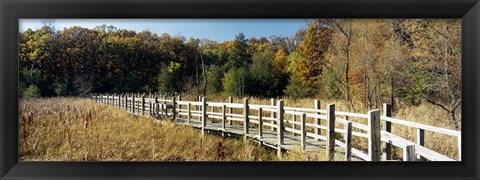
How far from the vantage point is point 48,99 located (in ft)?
13.2

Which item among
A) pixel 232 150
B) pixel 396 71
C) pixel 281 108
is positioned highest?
pixel 396 71

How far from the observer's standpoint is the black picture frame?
2.30m

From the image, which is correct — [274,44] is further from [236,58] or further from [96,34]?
[96,34]

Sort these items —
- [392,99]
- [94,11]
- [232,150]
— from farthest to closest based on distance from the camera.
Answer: [392,99]
[232,150]
[94,11]

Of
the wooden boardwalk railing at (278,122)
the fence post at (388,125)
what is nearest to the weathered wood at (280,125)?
the wooden boardwalk railing at (278,122)

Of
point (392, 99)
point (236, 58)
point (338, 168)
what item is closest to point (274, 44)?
point (236, 58)

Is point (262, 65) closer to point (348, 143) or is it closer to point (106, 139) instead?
point (348, 143)

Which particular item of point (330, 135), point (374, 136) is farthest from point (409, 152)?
point (330, 135)

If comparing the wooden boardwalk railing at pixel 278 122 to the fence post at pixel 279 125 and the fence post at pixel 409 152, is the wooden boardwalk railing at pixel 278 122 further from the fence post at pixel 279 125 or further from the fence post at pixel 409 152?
the fence post at pixel 409 152

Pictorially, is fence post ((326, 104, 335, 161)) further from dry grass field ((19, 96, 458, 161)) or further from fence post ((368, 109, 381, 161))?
fence post ((368, 109, 381, 161))

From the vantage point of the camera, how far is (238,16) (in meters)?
2.31

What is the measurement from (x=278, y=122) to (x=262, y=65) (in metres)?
0.61

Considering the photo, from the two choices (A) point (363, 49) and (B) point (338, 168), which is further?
(A) point (363, 49)

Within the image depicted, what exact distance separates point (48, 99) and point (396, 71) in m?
3.78
